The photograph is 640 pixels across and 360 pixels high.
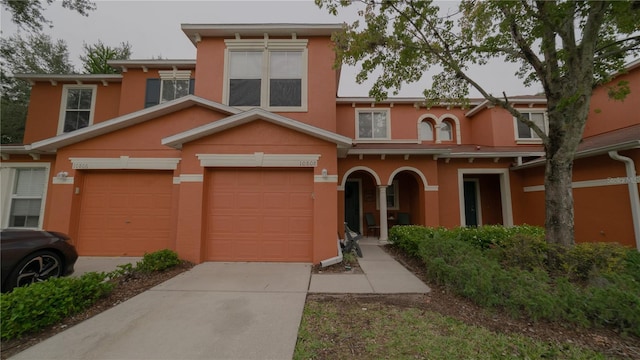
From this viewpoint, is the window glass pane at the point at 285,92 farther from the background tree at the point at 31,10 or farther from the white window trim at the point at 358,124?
the background tree at the point at 31,10

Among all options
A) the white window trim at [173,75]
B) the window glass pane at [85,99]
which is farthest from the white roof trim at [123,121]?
the window glass pane at [85,99]

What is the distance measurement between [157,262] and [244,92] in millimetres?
5896

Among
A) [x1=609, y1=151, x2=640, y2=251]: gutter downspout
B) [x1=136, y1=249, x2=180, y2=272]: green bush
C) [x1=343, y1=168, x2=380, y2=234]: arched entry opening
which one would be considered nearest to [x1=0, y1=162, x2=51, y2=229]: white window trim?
[x1=136, y1=249, x2=180, y2=272]: green bush

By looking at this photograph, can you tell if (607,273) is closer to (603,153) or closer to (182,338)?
(603,153)

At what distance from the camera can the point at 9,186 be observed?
7785 millimetres

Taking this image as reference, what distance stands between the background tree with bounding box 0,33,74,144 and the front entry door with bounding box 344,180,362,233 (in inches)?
803

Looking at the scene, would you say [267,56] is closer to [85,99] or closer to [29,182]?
[85,99]

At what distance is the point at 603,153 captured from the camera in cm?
675

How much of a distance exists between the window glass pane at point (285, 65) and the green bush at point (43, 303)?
7414 mm

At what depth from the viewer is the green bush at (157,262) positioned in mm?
5395

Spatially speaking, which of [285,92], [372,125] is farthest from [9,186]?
[372,125]

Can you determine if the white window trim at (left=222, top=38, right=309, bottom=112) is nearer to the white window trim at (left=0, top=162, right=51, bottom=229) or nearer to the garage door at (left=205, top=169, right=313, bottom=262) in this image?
the garage door at (left=205, top=169, right=313, bottom=262)

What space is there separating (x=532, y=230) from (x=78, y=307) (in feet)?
34.5

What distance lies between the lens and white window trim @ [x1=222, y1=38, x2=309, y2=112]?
326 inches
